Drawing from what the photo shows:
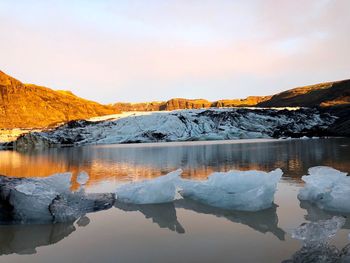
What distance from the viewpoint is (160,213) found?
8.75m

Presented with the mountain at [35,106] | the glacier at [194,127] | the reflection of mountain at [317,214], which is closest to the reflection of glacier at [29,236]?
the reflection of mountain at [317,214]

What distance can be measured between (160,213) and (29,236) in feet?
10.1

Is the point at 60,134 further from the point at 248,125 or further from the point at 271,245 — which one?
the point at 271,245

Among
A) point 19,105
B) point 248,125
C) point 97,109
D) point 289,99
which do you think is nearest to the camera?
point 248,125

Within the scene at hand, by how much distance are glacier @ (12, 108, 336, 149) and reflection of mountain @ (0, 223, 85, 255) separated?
67.5 meters

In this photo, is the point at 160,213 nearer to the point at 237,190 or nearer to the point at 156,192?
the point at 156,192

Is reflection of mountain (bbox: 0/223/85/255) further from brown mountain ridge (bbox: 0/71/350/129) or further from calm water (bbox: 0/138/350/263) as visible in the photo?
brown mountain ridge (bbox: 0/71/350/129)

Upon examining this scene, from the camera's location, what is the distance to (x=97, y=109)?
595 ft

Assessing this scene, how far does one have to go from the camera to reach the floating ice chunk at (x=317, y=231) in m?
5.24

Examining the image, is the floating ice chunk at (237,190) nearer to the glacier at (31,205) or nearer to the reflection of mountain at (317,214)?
the reflection of mountain at (317,214)

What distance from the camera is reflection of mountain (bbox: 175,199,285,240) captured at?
22.9 ft

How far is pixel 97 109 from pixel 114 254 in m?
180

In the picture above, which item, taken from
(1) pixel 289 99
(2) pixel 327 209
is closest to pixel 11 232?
(2) pixel 327 209

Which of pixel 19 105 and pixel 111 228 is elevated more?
pixel 19 105
